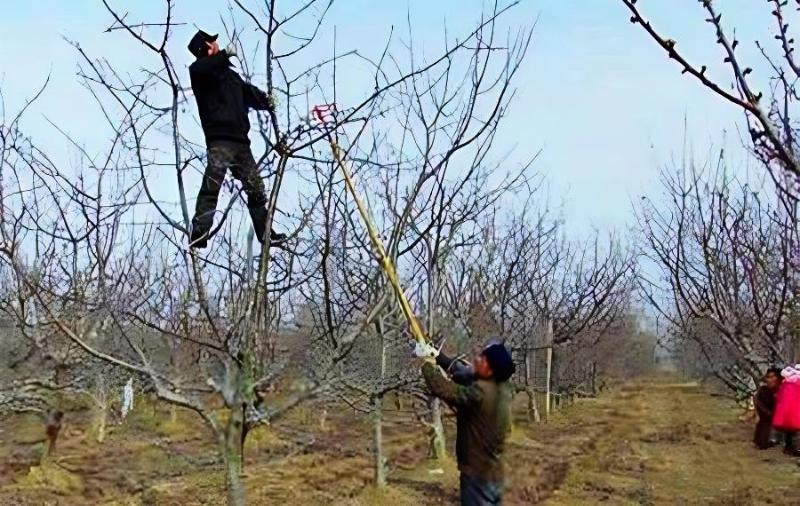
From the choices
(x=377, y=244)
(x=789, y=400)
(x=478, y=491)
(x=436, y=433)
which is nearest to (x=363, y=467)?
(x=436, y=433)

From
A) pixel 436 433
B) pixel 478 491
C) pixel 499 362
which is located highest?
pixel 499 362

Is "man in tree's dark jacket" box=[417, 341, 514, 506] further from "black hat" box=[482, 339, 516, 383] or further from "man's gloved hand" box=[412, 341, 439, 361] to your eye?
"man's gloved hand" box=[412, 341, 439, 361]

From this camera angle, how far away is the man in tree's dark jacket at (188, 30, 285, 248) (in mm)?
3492

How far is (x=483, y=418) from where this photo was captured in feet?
16.8

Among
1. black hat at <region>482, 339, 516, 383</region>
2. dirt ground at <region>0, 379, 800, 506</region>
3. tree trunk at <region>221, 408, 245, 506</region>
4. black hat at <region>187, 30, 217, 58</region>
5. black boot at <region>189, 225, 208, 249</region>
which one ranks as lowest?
dirt ground at <region>0, 379, 800, 506</region>

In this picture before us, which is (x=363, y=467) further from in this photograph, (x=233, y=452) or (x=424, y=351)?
(x=233, y=452)

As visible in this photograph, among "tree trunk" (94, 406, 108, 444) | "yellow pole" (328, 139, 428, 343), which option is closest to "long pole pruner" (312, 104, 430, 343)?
"yellow pole" (328, 139, 428, 343)

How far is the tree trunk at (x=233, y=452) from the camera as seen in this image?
344 centimetres

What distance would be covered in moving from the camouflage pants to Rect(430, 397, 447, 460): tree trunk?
9.28 meters

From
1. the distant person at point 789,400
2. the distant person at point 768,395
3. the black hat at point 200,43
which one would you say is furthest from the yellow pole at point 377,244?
the distant person at point 768,395

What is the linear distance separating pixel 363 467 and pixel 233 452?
419 inches

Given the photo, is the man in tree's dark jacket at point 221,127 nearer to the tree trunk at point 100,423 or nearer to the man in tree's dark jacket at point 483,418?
the man in tree's dark jacket at point 483,418

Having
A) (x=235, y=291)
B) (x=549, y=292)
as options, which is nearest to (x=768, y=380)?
(x=235, y=291)

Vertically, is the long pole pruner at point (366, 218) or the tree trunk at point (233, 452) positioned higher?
the long pole pruner at point (366, 218)
